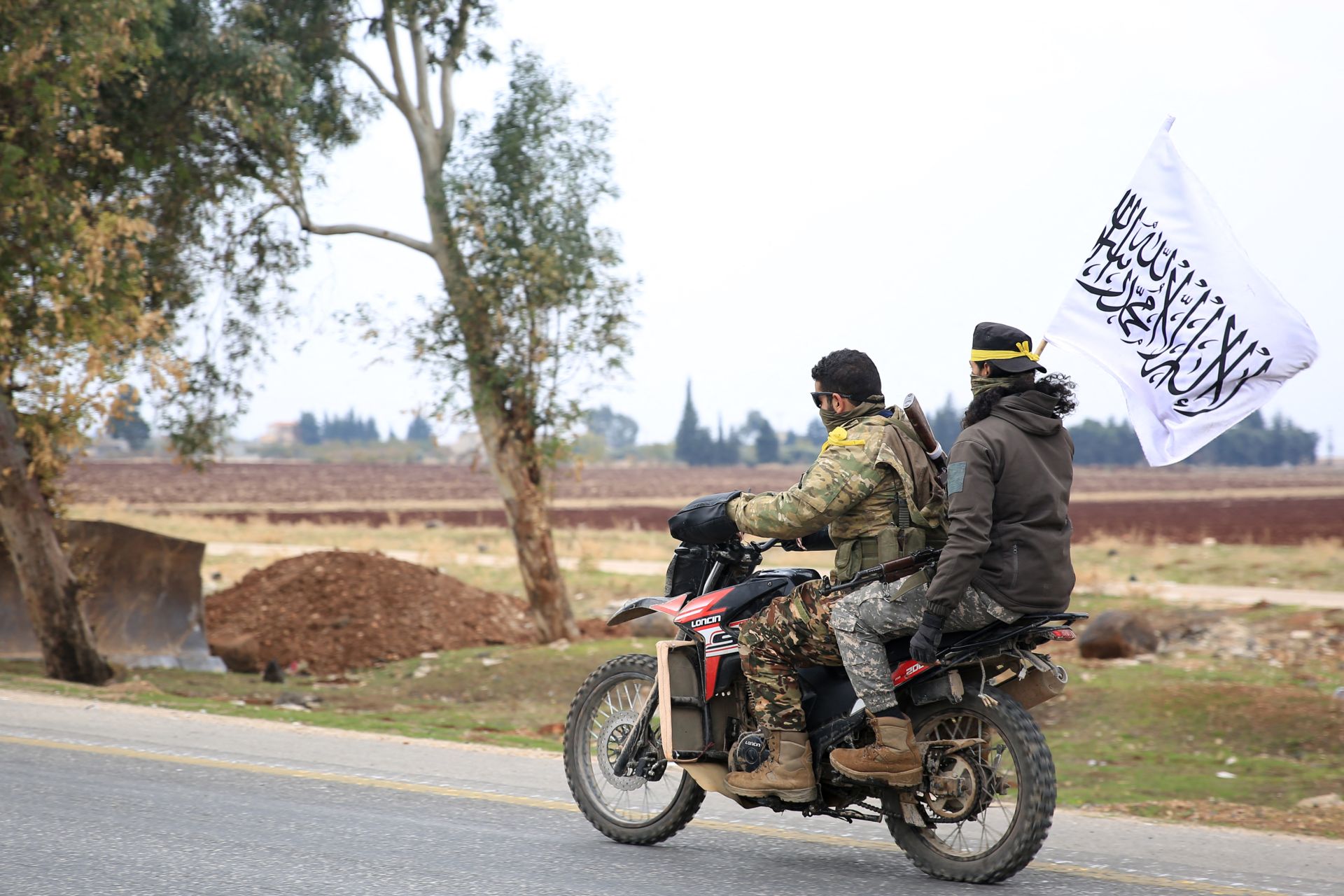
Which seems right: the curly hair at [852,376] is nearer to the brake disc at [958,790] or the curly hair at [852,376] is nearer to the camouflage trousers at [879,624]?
the camouflage trousers at [879,624]

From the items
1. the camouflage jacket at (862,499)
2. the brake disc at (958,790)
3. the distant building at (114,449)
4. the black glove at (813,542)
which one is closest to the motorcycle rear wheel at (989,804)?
the brake disc at (958,790)

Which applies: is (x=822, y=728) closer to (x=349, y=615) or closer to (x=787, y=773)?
(x=787, y=773)

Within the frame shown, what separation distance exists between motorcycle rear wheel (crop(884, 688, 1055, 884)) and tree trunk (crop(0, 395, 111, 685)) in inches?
442

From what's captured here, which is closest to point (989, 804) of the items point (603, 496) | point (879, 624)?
point (879, 624)

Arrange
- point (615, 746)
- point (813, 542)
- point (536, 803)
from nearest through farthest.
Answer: point (813, 542) < point (615, 746) < point (536, 803)

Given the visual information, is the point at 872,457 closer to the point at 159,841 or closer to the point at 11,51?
the point at 159,841

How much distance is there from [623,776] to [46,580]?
10.1 m

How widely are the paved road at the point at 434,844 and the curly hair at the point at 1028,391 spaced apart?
1929 millimetres

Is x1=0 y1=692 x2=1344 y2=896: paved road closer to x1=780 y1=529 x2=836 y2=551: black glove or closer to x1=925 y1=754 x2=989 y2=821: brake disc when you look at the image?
x1=925 y1=754 x2=989 y2=821: brake disc

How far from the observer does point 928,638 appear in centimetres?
548

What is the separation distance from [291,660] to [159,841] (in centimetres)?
1224

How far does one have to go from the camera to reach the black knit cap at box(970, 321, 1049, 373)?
Result: 19.0ft

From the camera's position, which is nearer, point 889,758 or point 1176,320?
point 889,758

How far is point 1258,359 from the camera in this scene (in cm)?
646
